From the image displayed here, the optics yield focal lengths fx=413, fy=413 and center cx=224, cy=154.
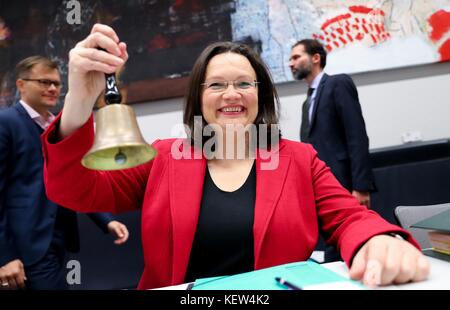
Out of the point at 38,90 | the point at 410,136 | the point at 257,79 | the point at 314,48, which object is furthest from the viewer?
the point at 410,136

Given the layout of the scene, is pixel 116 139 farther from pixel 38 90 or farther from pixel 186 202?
pixel 38 90

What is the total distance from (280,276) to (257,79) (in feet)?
2.39

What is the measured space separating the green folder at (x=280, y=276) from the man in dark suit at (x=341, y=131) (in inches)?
73.8

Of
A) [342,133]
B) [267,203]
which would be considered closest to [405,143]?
[342,133]

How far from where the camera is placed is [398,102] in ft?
10.9

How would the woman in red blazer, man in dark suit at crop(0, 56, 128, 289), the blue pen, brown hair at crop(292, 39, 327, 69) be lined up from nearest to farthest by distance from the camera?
1. the blue pen
2. the woman in red blazer
3. man in dark suit at crop(0, 56, 128, 289)
4. brown hair at crop(292, 39, 327, 69)

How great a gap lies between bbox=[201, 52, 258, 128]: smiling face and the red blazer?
0.15 m

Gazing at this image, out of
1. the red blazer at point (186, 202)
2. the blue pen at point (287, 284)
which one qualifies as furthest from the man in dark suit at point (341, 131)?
the blue pen at point (287, 284)

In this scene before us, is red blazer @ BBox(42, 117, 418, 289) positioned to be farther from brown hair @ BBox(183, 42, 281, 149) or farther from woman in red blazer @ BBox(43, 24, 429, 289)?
brown hair @ BBox(183, 42, 281, 149)

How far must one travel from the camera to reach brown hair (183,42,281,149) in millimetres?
1297

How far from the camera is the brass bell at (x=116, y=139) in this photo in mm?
720

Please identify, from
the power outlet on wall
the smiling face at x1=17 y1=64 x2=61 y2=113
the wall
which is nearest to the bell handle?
the smiling face at x1=17 y1=64 x2=61 y2=113

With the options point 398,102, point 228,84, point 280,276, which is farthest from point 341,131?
point 280,276

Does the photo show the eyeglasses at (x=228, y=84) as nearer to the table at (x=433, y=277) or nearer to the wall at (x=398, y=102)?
the table at (x=433, y=277)
